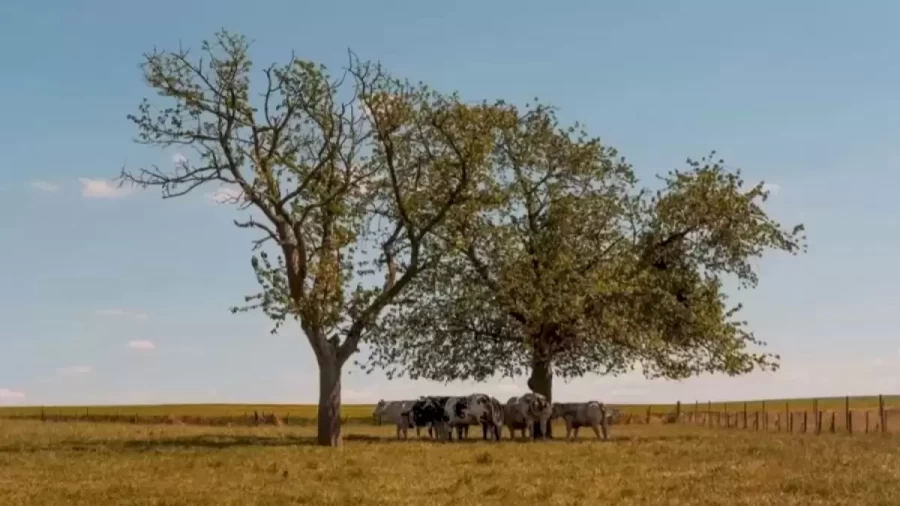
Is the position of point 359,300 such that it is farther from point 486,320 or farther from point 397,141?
point 486,320

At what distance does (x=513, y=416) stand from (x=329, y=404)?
8512mm

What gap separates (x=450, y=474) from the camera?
22.7 meters

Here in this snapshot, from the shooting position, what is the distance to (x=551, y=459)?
2650cm

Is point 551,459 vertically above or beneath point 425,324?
beneath

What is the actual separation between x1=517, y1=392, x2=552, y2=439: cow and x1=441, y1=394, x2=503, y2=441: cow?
892mm

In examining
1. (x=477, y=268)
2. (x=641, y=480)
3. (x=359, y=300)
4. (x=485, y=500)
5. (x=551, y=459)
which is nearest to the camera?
(x=485, y=500)

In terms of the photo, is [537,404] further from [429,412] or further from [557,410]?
[429,412]

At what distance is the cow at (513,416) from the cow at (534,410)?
0.40 feet

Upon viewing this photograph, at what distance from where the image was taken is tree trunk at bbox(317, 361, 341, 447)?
34.4 meters

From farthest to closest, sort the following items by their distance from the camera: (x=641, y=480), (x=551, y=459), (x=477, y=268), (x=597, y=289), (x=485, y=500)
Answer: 1. (x=477, y=268)
2. (x=597, y=289)
3. (x=551, y=459)
4. (x=641, y=480)
5. (x=485, y=500)

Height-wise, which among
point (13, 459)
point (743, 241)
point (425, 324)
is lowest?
point (13, 459)

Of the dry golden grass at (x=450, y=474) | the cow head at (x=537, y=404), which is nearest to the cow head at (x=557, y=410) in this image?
the cow head at (x=537, y=404)

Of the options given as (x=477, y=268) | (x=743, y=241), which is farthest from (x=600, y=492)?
(x=743, y=241)

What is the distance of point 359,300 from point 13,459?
430 inches
